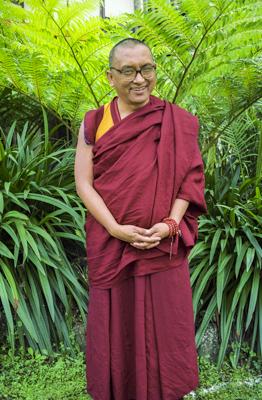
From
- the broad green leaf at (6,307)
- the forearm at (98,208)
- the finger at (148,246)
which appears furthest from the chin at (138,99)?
the broad green leaf at (6,307)

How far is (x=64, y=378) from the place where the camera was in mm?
3275

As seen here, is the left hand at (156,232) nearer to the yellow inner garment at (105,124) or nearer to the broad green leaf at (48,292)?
the yellow inner garment at (105,124)

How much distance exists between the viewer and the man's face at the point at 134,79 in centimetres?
216

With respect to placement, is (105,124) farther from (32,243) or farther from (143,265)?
(32,243)

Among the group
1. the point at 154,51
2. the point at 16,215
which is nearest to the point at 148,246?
the point at 16,215

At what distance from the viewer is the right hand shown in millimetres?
2178

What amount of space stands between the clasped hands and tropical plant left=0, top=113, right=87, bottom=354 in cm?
129

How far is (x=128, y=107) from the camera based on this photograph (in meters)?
2.30

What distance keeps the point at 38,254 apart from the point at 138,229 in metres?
1.36

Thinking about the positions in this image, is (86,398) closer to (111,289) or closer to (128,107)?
(111,289)

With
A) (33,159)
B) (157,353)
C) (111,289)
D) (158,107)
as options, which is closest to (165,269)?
(111,289)

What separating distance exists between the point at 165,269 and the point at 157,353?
432 mm

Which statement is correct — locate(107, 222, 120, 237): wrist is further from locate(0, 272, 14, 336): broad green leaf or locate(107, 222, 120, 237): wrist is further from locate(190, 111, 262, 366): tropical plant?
locate(190, 111, 262, 366): tropical plant

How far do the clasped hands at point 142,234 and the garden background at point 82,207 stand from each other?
131 cm
